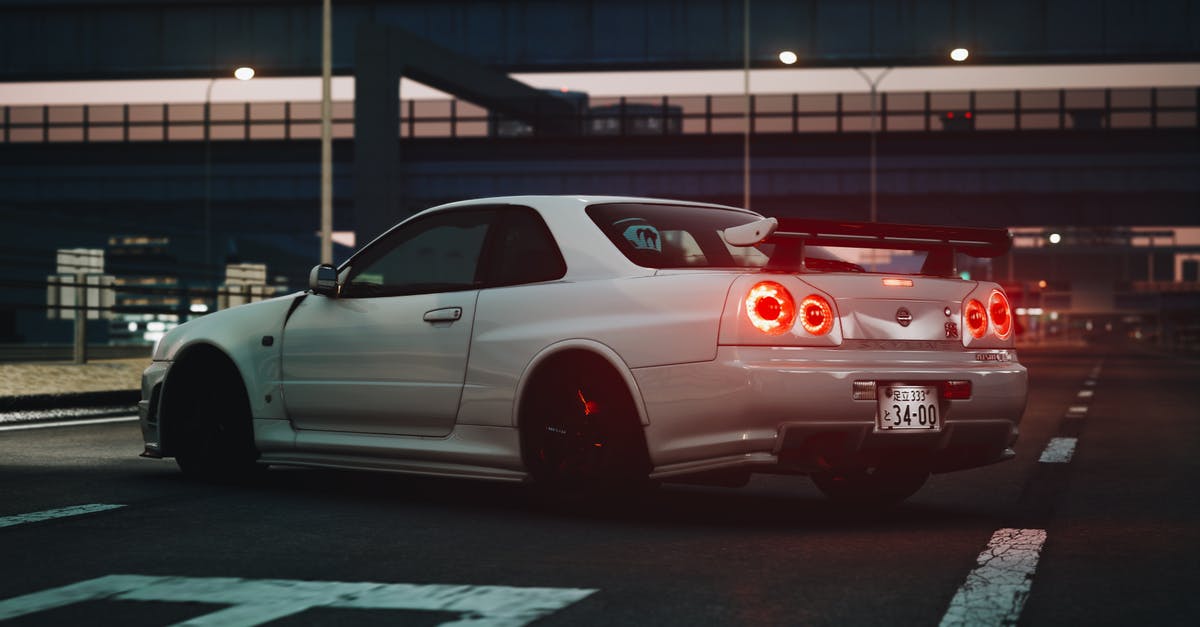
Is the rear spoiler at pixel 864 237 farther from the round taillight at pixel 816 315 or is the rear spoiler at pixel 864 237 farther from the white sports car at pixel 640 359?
the round taillight at pixel 816 315

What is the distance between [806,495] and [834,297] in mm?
1794

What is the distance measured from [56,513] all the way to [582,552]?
2.60m

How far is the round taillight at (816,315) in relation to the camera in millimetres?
6820

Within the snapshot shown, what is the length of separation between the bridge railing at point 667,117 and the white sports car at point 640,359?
34.9m

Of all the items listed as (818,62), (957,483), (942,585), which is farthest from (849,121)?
(942,585)

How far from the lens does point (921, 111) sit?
46.7 metres

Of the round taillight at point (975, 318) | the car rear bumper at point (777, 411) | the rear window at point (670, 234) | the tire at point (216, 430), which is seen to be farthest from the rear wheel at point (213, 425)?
the round taillight at point (975, 318)

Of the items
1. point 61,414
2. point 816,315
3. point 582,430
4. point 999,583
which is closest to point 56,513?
point 582,430

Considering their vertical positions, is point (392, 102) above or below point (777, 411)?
above

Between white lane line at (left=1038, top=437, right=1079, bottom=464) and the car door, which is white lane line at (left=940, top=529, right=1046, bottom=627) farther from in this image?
white lane line at (left=1038, top=437, right=1079, bottom=464)

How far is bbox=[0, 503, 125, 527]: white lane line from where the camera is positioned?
704 centimetres

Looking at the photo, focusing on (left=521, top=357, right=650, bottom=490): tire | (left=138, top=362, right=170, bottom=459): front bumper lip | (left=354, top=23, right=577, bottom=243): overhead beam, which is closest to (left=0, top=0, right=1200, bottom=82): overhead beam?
(left=354, top=23, right=577, bottom=243): overhead beam

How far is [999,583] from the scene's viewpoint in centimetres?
554

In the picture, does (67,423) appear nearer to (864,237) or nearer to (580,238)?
(580,238)
